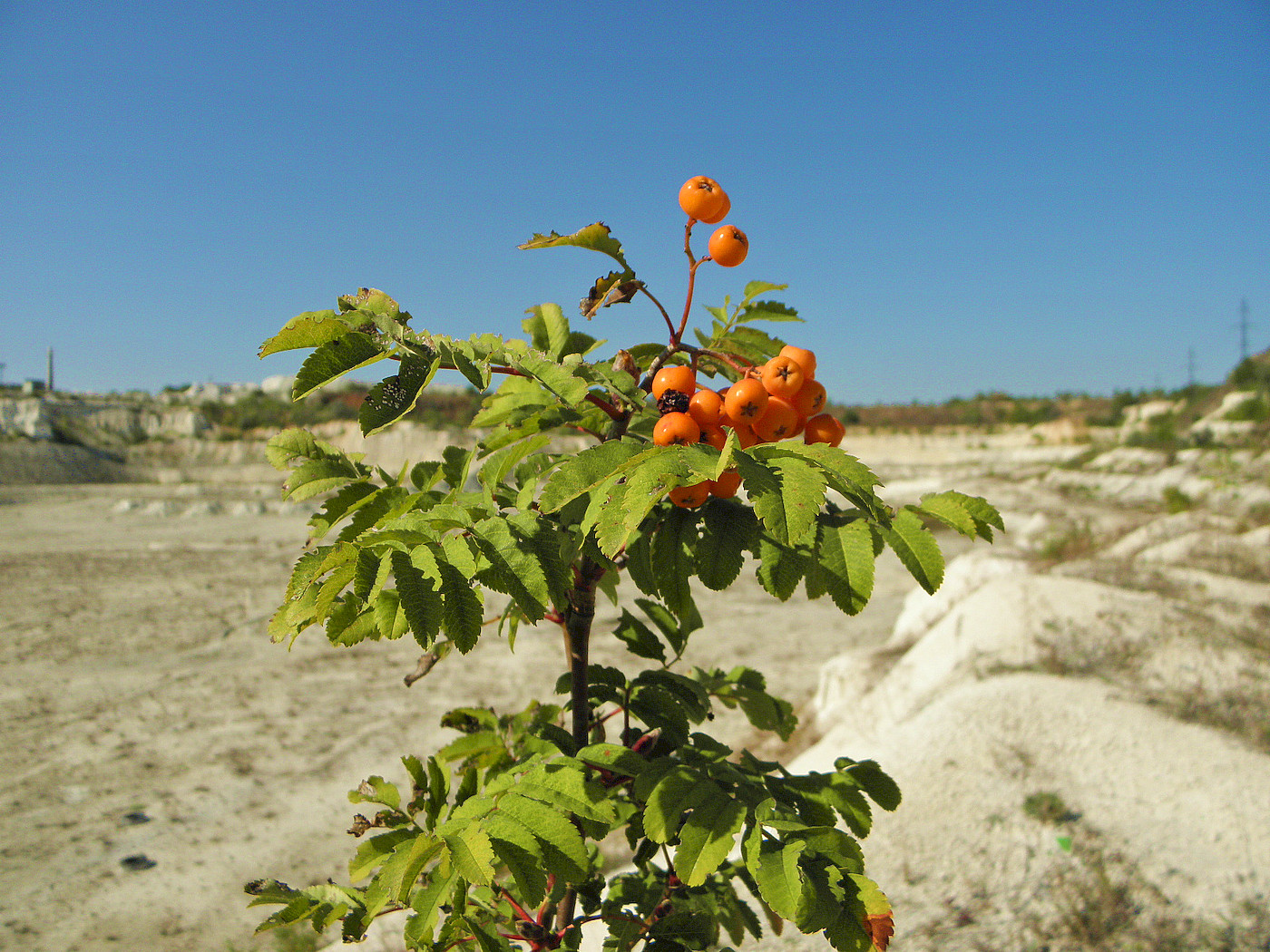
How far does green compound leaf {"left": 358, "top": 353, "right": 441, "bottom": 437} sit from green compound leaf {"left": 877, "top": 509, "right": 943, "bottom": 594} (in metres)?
0.83

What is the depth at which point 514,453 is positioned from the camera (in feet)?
4.45

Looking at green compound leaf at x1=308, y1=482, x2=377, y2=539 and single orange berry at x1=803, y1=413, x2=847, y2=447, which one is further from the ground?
single orange berry at x1=803, y1=413, x2=847, y2=447

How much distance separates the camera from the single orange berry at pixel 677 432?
1160 millimetres

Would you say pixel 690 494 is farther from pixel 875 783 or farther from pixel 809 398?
pixel 875 783

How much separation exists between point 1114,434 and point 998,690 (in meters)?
36.8

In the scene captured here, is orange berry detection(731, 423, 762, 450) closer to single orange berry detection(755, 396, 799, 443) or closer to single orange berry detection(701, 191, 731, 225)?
single orange berry detection(755, 396, 799, 443)

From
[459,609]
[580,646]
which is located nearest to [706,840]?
[580,646]

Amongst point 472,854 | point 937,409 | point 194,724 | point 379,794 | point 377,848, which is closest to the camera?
point 472,854

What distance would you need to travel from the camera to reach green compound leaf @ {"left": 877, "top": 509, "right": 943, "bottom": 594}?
1210 mm

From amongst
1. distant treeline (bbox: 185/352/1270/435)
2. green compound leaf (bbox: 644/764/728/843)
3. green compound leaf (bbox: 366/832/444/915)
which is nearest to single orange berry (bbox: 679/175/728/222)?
green compound leaf (bbox: 644/764/728/843)

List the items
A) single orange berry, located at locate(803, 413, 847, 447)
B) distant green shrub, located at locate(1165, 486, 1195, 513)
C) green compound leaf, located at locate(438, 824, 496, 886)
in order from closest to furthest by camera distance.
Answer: green compound leaf, located at locate(438, 824, 496, 886)
single orange berry, located at locate(803, 413, 847, 447)
distant green shrub, located at locate(1165, 486, 1195, 513)

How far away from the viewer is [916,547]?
4.10 feet

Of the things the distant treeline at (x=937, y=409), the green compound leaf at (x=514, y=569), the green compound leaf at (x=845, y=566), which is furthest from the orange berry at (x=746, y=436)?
the distant treeline at (x=937, y=409)

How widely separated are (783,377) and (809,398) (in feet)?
0.40
